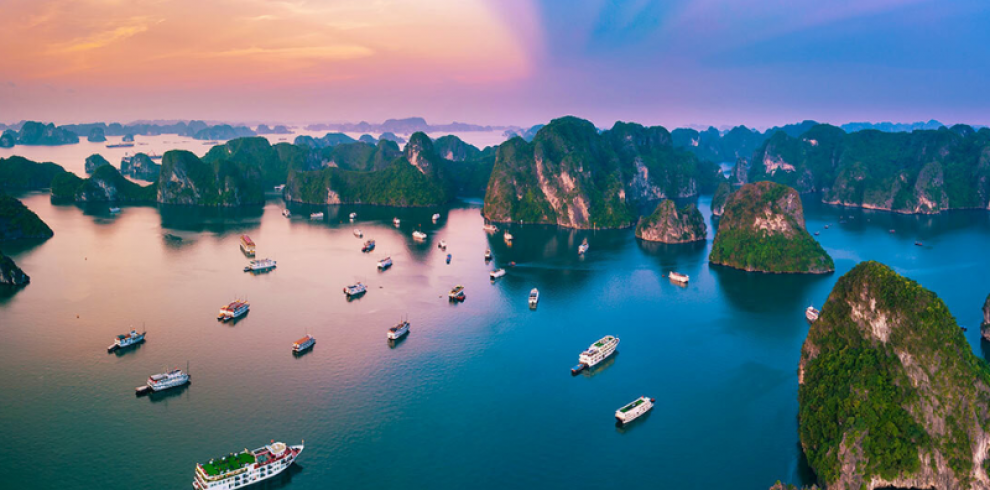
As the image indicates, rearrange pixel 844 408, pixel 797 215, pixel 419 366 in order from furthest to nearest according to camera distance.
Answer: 1. pixel 797 215
2. pixel 419 366
3. pixel 844 408

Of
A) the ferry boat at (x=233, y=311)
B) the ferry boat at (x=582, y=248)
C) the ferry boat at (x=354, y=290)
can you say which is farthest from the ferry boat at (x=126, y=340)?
the ferry boat at (x=582, y=248)

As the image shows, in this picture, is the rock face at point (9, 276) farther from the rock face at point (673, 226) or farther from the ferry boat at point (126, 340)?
the rock face at point (673, 226)

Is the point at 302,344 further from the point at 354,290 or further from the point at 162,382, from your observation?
the point at 354,290

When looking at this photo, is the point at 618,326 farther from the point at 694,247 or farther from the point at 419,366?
the point at 694,247

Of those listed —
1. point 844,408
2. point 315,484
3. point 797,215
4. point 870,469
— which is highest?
point 797,215

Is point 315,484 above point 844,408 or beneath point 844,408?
beneath

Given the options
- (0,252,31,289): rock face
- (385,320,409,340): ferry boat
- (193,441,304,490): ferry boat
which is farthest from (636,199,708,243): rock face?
(0,252,31,289): rock face

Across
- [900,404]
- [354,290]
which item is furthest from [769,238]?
[354,290]

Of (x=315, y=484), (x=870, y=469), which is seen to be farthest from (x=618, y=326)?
(x=315, y=484)
